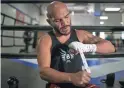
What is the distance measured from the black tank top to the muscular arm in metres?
0.04

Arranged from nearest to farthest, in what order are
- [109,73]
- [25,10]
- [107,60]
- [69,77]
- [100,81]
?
[69,77] → [100,81] → [109,73] → [107,60] → [25,10]

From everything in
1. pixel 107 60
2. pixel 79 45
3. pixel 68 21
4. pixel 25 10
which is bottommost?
pixel 107 60

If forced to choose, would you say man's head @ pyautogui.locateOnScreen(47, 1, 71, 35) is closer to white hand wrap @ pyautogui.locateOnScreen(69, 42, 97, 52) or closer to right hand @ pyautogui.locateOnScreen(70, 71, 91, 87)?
white hand wrap @ pyautogui.locateOnScreen(69, 42, 97, 52)

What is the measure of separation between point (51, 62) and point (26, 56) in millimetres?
845

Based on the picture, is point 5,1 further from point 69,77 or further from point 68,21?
point 69,77

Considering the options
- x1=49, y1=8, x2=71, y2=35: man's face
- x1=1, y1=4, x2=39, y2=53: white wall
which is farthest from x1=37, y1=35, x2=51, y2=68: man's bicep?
x1=1, y1=4, x2=39, y2=53: white wall

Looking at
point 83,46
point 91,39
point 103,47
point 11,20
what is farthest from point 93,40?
point 11,20

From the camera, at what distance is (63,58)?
3.55ft

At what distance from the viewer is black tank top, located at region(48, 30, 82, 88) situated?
108 centimetres

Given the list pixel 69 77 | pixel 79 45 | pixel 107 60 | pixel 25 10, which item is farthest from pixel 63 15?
pixel 25 10

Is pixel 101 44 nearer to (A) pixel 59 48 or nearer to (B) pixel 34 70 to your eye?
(A) pixel 59 48

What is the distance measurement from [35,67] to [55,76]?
97 centimetres

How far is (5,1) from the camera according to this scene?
6.26 feet

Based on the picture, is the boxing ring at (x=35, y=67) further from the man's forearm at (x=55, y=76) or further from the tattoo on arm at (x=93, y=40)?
the man's forearm at (x=55, y=76)
